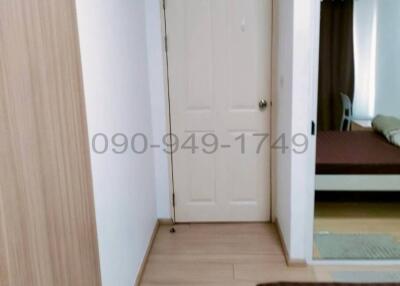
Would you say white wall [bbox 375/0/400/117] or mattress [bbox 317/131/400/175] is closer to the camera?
mattress [bbox 317/131/400/175]

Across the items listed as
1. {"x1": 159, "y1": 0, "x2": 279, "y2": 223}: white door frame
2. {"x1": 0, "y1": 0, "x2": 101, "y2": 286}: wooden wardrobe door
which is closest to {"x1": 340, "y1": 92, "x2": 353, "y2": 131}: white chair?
{"x1": 159, "y1": 0, "x2": 279, "y2": 223}: white door frame

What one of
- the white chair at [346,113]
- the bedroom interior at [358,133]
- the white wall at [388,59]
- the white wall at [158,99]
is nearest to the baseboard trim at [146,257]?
the white wall at [158,99]

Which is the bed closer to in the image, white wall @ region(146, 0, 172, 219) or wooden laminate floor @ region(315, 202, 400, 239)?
wooden laminate floor @ region(315, 202, 400, 239)

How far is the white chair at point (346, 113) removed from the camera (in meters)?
3.42

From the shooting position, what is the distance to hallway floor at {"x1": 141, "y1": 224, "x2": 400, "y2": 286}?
2.47 meters

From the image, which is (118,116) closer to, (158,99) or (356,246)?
(158,99)

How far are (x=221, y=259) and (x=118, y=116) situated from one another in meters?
1.31

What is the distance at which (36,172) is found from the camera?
1.00 meters

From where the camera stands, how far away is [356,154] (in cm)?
311

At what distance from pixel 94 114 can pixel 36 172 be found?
70 centimetres

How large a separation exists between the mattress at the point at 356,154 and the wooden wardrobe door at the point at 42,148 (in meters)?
2.13

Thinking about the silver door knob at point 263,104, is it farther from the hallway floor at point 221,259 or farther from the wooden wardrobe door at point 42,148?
the wooden wardrobe door at point 42,148

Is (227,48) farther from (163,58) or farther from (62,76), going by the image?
(62,76)

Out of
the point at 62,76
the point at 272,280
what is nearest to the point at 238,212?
the point at 272,280
